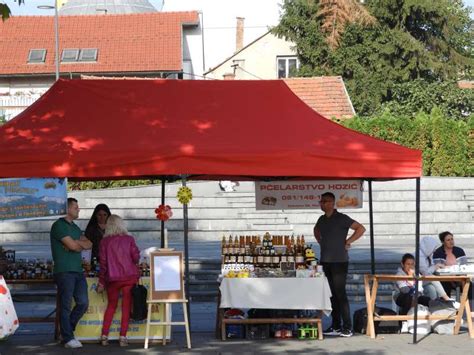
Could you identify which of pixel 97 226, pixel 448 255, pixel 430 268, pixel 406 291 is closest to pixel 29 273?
pixel 97 226

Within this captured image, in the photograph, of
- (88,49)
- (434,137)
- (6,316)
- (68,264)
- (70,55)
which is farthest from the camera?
(88,49)

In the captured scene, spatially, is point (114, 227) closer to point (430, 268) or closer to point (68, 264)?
point (68, 264)

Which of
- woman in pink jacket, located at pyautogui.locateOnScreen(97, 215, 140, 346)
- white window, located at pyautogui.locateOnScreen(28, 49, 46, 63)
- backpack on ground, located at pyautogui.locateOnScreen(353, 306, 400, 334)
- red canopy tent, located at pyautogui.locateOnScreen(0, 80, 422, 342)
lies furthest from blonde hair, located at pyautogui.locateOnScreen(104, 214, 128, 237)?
white window, located at pyautogui.locateOnScreen(28, 49, 46, 63)

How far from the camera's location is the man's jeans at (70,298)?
1188 cm

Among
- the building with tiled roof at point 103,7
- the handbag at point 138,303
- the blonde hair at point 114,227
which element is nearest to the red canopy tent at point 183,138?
the blonde hair at point 114,227

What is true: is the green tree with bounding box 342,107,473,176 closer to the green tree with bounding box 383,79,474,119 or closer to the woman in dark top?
the green tree with bounding box 383,79,474,119

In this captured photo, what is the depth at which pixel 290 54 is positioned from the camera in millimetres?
57406

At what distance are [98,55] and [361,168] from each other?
165ft

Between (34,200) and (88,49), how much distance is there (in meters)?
49.6

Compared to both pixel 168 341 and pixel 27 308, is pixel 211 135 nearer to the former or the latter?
pixel 168 341

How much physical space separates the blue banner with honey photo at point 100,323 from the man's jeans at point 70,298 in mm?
223

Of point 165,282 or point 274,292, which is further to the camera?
point 274,292

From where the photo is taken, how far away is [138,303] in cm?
1206

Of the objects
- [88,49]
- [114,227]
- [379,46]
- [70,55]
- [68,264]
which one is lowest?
[68,264]
